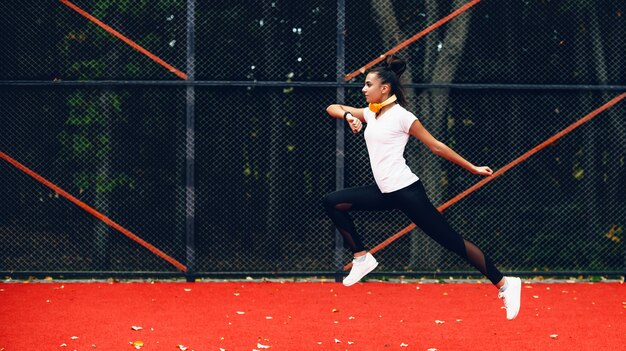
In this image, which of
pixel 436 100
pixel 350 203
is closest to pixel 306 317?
pixel 350 203

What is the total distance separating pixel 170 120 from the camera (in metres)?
12.0

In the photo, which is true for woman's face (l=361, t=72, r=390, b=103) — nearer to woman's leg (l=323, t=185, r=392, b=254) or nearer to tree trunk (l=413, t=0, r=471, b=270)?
woman's leg (l=323, t=185, r=392, b=254)

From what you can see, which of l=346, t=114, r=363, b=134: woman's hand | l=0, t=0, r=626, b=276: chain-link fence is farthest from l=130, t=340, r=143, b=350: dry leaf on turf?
l=0, t=0, r=626, b=276: chain-link fence

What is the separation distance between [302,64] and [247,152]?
1.40 metres

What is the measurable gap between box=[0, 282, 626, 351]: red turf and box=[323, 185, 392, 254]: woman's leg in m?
1.16

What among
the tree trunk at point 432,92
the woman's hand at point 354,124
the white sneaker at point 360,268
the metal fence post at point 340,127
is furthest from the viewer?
the tree trunk at point 432,92

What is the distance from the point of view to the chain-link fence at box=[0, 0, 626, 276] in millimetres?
11586

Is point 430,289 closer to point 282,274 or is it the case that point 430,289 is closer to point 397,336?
point 282,274

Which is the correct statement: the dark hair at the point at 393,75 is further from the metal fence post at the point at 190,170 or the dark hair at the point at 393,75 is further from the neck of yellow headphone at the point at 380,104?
the metal fence post at the point at 190,170

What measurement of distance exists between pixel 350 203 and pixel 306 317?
2456mm

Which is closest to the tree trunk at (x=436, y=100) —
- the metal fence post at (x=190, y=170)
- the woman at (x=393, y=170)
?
the metal fence post at (x=190, y=170)

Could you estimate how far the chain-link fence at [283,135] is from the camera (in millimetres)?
11586

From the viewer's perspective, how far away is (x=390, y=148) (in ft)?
20.9

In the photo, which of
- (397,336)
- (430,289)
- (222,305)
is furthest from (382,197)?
(430,289)
